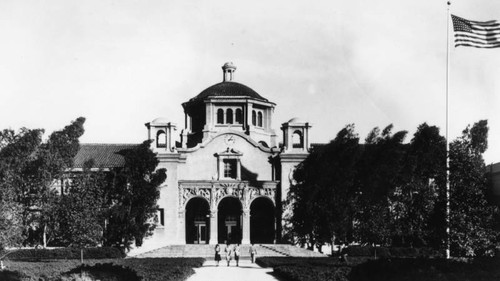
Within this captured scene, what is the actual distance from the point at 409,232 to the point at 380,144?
6753 mm

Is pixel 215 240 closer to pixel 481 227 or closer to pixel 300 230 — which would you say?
pixel 300 230

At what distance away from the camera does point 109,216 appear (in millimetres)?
42719

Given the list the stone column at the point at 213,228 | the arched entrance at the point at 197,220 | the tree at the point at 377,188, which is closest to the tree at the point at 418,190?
the tree at the point at 377,188

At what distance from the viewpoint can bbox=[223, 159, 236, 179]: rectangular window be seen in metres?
55.0

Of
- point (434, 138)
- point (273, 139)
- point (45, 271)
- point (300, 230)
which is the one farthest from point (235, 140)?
point (45, 271)

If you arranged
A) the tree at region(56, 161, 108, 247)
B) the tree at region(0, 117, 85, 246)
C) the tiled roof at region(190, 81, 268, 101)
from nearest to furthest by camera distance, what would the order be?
1. the tree at region(56, 161, 108, 247)
2. the tree at region(0, 117, 85, 246)
3. the tiled roof at region(190, 81, 268, 101)

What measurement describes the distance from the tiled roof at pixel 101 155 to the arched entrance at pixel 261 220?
1368 centimetres

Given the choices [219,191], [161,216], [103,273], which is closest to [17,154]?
[161,216]

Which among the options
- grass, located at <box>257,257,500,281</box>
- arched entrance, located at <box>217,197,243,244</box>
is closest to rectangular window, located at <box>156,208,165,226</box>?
arched entrance, located at <box>217,197,243,244</box>

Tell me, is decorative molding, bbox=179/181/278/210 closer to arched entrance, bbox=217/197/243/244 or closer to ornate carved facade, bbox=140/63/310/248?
ornate carved facade, bbox=140/63/310/248

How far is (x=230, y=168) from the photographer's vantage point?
55.0m

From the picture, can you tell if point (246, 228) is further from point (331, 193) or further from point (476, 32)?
point (476, 32)

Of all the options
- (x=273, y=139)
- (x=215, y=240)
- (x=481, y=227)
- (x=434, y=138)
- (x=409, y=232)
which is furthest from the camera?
(x=273, y=139)

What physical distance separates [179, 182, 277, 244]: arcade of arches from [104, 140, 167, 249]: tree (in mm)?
6836
